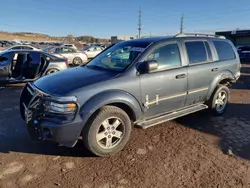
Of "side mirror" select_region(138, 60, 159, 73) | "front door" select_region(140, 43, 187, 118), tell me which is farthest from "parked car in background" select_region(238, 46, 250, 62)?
→ "side mirror" select_region(138, 60, 159, 73)

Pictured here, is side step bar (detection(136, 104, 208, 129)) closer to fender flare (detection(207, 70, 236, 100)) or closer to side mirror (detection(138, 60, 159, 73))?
fender flare (detection(207, 70, 236, 100))

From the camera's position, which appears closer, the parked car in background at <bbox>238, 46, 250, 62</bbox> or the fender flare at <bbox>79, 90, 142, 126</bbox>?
the fender flare at <bbox>79, 90, 142, 126</bbox>

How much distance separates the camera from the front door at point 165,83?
3643 millimetres

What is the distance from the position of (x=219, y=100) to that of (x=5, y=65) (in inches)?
280

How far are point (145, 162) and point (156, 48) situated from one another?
1.92 meters

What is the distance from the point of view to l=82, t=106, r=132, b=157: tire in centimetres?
315

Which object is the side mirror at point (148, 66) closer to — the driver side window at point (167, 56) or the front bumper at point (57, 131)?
the driver side window at point (167, 56)

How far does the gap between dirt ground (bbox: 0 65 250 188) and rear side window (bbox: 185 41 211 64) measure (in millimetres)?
1367

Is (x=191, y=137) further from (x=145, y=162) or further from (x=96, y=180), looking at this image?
(x=96, y=180)

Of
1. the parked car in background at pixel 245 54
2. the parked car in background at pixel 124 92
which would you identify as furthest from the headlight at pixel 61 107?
the parked car in background at pixel 245 54

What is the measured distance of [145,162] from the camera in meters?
3.22

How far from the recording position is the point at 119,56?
4086mm

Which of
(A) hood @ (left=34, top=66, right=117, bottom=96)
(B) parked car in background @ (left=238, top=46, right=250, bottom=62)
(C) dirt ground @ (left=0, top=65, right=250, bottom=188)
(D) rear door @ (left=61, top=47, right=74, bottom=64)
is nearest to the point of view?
(C) dirt ground @ (left=0, top=65, right=250, bottom=188)

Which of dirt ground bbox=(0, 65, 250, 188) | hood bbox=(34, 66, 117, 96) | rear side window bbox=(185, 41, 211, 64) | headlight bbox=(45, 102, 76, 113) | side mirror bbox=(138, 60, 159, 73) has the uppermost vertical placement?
rear side window bbox=(185, 41, 211, 64)
